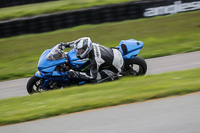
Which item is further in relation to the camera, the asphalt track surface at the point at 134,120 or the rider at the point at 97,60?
the rider at the point at 97,60

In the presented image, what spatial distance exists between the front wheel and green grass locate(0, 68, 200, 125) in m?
0.52

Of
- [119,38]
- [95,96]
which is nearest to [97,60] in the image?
[95,96]

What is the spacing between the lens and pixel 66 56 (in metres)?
7.07

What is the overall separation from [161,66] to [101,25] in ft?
18.5

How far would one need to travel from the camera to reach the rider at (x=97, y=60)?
22.1ft

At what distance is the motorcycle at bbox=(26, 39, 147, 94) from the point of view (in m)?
6.91

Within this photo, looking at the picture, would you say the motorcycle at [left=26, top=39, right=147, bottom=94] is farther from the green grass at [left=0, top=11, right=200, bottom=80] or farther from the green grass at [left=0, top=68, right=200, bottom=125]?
the green grass at [left=0, top=11, right=200, bottom=80]

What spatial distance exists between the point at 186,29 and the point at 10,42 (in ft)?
25.3

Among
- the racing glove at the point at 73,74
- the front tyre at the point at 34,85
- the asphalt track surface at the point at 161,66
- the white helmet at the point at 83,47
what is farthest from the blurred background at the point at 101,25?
the white helmet at the point at 83,47

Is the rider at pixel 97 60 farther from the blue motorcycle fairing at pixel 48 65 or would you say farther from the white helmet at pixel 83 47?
the blue motorcycle fairing at pixel 48 65

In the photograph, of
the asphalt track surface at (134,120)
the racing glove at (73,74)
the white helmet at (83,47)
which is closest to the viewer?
the asphalt track surface at (134,120)

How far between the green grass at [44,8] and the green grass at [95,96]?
8.68 m

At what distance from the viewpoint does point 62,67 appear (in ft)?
23.1

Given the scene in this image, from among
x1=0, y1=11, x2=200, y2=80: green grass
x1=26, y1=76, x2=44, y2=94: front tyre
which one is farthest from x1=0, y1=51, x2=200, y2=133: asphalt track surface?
x1=0, y1=11, x2=200, y2=80: green grass
